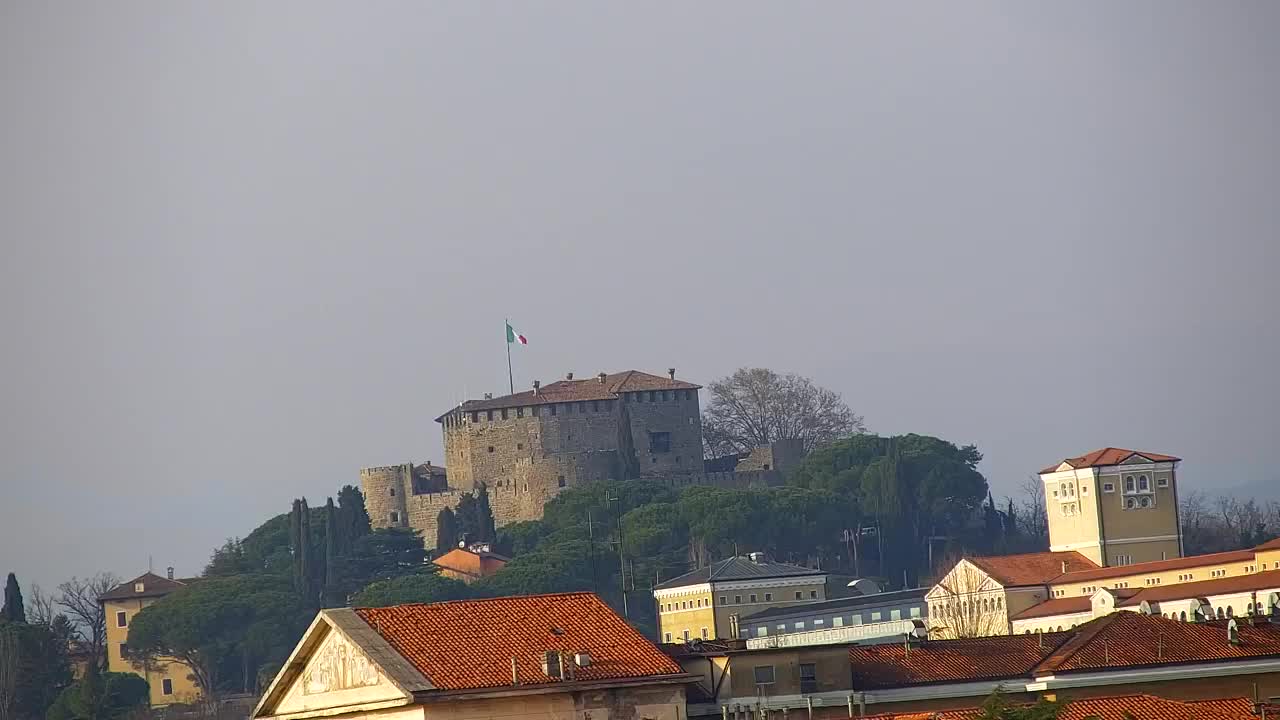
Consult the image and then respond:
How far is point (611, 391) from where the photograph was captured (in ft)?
392

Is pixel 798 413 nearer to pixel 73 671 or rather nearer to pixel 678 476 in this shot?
pixel 678 476

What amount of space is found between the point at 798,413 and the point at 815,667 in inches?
3550

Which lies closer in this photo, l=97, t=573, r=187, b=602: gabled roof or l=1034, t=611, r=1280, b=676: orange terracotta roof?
l=1034, t=611, r=1280, b=676: orange terracotta roof

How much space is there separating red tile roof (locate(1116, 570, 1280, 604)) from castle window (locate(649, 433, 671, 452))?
146 feet

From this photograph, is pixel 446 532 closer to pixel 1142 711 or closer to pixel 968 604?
pixel 968 604

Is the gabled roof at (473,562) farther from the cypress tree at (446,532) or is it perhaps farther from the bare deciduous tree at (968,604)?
the bare deciduous tree at (968,604)

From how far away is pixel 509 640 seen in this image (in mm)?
31578

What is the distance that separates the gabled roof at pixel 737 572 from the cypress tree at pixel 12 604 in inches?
868

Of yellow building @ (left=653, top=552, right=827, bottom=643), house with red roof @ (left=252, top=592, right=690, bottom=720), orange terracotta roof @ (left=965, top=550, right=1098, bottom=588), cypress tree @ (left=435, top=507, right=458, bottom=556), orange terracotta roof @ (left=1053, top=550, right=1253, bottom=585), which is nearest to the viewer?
house with red roof @ (left=252, top=592, right=690, bottom=720)

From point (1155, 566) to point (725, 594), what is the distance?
694 inches

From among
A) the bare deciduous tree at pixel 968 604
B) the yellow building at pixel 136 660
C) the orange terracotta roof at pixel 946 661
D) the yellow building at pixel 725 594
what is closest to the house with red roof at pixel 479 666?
the orange terracotta roof at pixel 946 661

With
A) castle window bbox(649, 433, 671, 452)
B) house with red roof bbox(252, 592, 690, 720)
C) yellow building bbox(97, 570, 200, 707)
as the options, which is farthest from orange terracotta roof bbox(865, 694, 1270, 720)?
castle window bbox(649, 433, 671, 452)

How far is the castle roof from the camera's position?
119 metres

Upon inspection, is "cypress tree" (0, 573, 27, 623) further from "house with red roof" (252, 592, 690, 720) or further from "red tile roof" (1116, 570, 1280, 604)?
"house with red roof" (252, 592, 690, 720)
